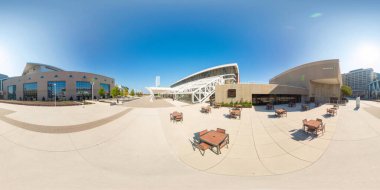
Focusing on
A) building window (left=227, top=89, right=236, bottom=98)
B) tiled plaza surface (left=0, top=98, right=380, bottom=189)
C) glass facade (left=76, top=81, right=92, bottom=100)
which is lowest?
tiled plaza surface (left=0, top=98, right=380, bottom=189)

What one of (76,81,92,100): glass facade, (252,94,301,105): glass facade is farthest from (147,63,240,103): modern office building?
(76,81,92,100): glass facade

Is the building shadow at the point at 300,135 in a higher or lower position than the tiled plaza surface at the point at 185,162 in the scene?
higher

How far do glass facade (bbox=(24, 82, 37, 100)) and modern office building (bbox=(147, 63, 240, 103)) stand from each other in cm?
4673

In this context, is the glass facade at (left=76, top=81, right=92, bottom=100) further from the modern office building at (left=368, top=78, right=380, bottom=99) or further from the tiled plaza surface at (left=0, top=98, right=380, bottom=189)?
the modern office building at (left=368, top=78, right=380, bottom=99)

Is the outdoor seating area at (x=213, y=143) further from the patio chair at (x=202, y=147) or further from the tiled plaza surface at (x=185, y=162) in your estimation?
the tiled plaza surface at (x=185, y=162)

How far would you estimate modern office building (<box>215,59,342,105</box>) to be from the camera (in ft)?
77.1

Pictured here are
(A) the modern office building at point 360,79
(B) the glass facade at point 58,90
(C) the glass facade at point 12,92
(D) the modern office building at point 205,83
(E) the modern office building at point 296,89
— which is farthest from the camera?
(A) the modern office building at point 360,79

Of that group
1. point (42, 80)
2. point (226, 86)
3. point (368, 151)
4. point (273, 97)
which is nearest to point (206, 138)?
point (368, 151)

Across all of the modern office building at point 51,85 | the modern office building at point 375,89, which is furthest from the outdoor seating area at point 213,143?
the modern office building at point 375,89

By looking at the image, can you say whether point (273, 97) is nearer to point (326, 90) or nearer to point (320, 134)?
point (320, 134)

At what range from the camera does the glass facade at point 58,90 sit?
154ft

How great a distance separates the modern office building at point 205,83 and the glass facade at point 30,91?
4673 cm

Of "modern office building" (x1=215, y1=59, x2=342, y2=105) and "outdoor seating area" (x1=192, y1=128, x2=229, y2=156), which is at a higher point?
"modern office building" (x1=215, y1=59, x2=342, y2=105)

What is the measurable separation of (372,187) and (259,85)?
21.2 m
